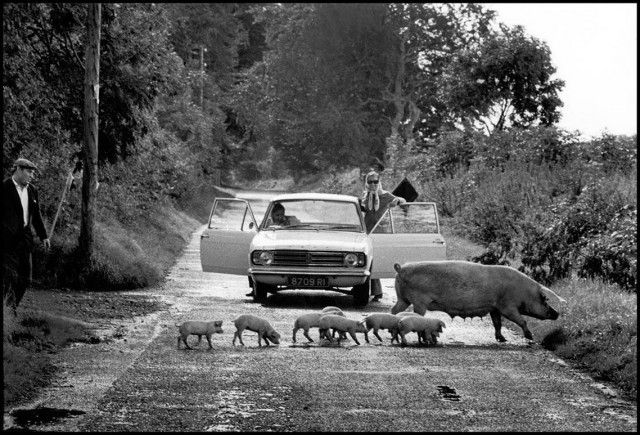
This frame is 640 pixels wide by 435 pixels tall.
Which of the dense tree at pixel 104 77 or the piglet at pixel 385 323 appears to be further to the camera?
the dense tree at pixel 104 77

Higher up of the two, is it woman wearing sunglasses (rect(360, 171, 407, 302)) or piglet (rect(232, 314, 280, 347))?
woman wearing sunglasses (rect(360, 171, 407, 302))

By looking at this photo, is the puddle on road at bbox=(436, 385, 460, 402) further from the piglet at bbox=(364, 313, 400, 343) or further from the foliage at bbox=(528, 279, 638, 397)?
the piglet at bbox=(364, 313, 400, 343)

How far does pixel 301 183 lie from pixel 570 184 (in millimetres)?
59919

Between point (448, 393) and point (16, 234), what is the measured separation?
677cm

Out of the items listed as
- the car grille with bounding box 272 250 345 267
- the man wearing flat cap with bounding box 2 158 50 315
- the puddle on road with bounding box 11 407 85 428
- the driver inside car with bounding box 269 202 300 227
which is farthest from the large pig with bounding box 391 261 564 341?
the puddle on road with bounding box 11 407 85 428

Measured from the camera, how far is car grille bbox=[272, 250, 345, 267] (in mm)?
17875

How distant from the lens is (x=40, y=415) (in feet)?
29.4

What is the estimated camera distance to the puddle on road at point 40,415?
28.5ft

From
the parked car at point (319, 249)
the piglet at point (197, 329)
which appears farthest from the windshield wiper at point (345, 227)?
the piglet at point (197, 329)

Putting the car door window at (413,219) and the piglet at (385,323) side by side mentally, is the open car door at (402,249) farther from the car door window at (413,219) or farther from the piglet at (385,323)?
the car door window at (413,219)

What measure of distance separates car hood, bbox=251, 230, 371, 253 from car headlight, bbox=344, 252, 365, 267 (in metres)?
0.08

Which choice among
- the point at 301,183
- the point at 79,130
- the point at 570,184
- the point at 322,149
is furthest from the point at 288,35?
the point at 79,130

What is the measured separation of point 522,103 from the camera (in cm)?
4462

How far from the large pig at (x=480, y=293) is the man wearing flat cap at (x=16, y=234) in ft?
15.5
